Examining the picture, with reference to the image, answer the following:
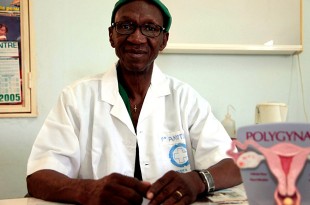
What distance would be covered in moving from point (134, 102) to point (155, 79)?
0.44 feet

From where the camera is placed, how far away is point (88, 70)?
79.1 inches

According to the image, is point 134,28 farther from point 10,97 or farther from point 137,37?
point 10,97

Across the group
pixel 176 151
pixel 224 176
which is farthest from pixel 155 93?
pixel 224 176

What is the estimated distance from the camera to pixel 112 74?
135cm

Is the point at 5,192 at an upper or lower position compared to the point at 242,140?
lower

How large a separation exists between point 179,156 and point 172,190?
0.40 meters

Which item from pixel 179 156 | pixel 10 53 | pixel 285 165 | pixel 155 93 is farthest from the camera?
pixel 10 53

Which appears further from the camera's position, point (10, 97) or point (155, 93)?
point (10, 97)

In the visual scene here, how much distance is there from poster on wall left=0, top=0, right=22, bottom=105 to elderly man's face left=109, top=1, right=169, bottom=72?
34.8 inches

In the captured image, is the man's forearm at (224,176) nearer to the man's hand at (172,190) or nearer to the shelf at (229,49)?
the man's hand at (172,190)

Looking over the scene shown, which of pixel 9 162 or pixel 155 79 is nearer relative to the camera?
pixel 155 79

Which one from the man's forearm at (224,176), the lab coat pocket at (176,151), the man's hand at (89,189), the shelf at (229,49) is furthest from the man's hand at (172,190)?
the shelf at (229,49)

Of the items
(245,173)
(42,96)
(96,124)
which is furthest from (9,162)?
(245,173)

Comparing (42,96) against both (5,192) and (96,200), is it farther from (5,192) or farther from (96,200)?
(96,200)
